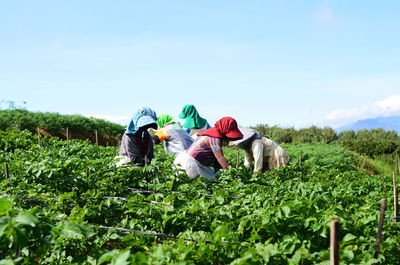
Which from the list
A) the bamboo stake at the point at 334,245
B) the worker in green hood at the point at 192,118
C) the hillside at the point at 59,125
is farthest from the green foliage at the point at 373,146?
the bamboo stake at the point at 334,245

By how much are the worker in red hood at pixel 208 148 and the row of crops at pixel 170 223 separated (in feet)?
1.29

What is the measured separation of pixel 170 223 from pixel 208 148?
2.13 m

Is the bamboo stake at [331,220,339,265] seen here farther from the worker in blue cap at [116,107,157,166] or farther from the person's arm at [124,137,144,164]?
the person's arm at [124,137,144,164]

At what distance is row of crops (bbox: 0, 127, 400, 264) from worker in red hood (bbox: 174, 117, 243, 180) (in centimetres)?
39

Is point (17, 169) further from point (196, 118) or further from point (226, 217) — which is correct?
point (196, 118)

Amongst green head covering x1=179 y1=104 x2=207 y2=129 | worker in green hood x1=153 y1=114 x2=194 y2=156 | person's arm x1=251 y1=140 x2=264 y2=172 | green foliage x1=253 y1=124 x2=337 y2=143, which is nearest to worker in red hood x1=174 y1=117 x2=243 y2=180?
person's arm x1=251 y1=140 x2=264 y2=172

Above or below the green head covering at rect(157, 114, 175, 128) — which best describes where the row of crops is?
below

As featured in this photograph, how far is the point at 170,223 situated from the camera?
2.63 meters

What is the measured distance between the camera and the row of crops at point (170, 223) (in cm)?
180

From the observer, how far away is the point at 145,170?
4.07 meters

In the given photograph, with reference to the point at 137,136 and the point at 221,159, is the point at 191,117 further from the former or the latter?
the point at 221,159

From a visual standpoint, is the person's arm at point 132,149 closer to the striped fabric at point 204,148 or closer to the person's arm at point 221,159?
the striped fabric at point 204,148

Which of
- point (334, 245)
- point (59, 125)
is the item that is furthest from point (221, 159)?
point (59, 125)

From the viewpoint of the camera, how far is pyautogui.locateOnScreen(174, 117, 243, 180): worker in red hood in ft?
15.0
